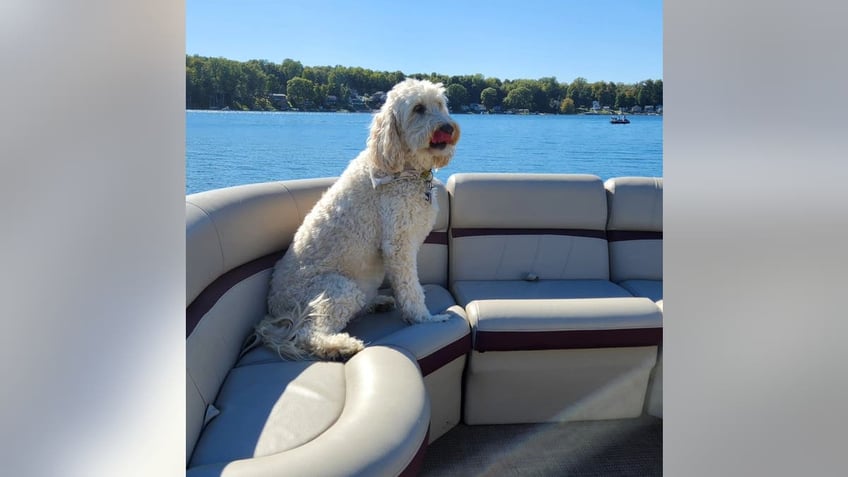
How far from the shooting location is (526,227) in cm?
365

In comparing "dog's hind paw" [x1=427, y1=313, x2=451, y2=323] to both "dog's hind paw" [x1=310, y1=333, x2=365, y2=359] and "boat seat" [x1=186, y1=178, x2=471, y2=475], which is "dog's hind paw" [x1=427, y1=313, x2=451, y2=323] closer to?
"boat seat" [x1=186, y1=178, x2=471, y2=475]

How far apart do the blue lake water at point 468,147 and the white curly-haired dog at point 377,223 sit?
0.17 metres

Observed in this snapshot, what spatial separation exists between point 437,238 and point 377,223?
749mm

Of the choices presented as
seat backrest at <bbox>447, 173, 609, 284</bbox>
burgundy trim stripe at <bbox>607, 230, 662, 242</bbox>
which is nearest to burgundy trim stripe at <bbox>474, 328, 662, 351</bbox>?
seat backrest at <bbox>447, 173, 609, 284</bbox>

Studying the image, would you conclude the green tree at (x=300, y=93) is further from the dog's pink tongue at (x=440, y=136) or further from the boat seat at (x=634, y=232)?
the dog's pink tongue at (x=440, y=136)

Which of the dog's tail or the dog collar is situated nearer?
the dog's tail

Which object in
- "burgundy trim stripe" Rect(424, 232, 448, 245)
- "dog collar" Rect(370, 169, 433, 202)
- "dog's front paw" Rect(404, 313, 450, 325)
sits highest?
"dog collar" Rect(370, 169, 433, 202)

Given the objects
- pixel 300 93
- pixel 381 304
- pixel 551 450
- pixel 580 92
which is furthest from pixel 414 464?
pixel 580 92

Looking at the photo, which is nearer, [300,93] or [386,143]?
[386,143]

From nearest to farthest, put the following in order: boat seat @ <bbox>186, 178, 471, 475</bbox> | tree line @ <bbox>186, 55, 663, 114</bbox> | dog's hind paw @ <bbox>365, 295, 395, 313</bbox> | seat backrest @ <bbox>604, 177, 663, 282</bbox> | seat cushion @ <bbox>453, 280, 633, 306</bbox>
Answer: boat seat @ <bbox>186, 178, 471, 475</bbox> < dog's hind paw @ <bbox>365, 295, 395, 313</bbox> < seat cushion @ <bbox>453, 280, 633, 306</bbox> < seat backrest @ <bbox>604, 177, 663, 282</bbox> < tree line @ <bbox>186, 55, 663, 114</bbox>

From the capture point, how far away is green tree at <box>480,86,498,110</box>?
10117 mm

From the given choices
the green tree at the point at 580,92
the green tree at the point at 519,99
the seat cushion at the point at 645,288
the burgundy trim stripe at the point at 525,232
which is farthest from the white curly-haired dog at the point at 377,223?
the green tree at the point at 580,92

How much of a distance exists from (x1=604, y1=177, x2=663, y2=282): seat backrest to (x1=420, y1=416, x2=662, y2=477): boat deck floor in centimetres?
98

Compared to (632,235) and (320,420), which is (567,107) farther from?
(320,420)
